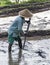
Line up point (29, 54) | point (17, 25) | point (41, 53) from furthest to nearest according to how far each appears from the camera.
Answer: point (41, 53) < point (29, 54) < point (17, 25)

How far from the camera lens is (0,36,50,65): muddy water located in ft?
26.9

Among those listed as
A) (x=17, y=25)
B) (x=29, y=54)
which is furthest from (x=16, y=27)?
(x=29, y=54)

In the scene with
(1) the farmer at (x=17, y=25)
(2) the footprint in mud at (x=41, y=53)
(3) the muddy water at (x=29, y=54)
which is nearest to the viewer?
(3) the muddy water at (x=29, y=54)

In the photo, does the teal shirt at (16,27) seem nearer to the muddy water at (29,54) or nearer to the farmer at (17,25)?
the farmer at (17,25)

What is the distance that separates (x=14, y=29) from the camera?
28.7 ft

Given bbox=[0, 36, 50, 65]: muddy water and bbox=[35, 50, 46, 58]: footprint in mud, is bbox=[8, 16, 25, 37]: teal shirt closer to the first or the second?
bbox=[0, 36, 50, 65]: muddy water

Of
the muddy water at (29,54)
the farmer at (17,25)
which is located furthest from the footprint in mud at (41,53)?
the farmer at (17,25)

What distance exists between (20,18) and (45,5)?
29.9ft

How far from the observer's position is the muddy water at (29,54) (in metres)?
8.20

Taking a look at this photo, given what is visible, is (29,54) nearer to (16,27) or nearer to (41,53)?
(41,53)

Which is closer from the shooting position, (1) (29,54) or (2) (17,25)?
(2) (17,25)

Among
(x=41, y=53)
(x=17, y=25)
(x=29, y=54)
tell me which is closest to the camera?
(x=17, y=25)

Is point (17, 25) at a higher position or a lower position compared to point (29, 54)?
higher

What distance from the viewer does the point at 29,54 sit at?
29.3ft
